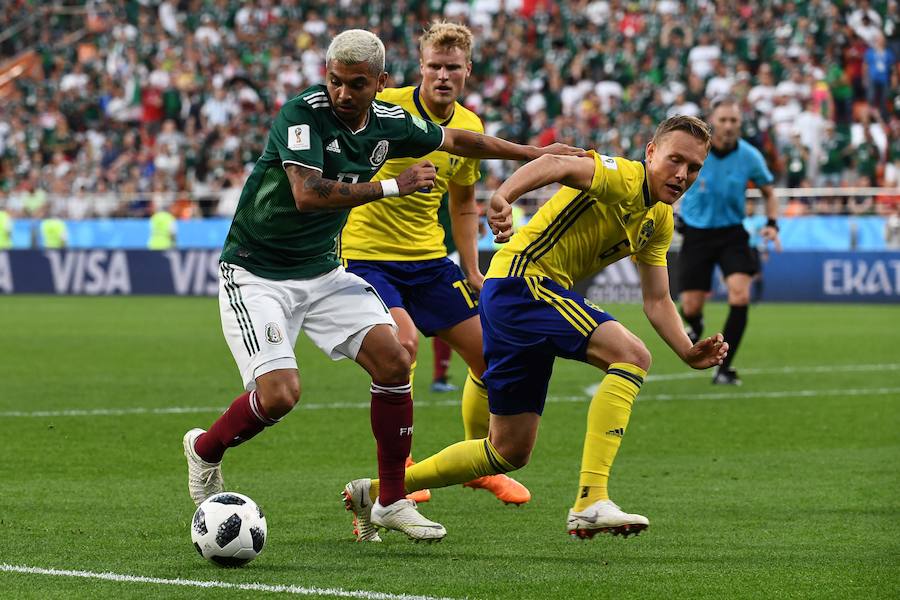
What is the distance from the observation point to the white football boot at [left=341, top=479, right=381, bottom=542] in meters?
6.32

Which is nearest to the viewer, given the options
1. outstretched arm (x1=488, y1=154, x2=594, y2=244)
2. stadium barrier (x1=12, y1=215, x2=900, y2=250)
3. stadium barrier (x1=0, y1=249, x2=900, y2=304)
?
outstretched arm (x1=488, y1=154, x2=594, y2=244)

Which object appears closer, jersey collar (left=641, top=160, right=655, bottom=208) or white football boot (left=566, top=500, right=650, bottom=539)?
white football boot (left=566, top=500, right=650, bottom=539)

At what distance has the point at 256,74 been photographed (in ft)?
107

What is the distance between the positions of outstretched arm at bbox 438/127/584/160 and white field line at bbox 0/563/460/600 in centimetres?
230

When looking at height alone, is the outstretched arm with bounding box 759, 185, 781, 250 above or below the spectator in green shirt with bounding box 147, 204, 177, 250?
above

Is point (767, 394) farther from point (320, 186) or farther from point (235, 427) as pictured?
point (320, 186)

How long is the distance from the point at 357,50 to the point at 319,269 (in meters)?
1.10

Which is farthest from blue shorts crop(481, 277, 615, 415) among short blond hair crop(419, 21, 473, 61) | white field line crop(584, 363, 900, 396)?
white field line crop(584, 363, 900, 396)

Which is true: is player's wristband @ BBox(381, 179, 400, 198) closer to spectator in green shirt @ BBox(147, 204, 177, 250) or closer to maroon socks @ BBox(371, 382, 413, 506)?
maroon socks @ BBox(371, 382, 413, 506)

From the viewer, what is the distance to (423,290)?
7965 mm

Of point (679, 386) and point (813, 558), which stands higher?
point (813, 558)

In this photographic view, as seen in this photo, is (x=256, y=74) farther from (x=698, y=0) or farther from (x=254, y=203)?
(x=254, y=203)

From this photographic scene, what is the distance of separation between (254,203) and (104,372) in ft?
26.6

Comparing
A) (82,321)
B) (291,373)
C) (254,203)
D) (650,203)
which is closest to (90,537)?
(291,373)
